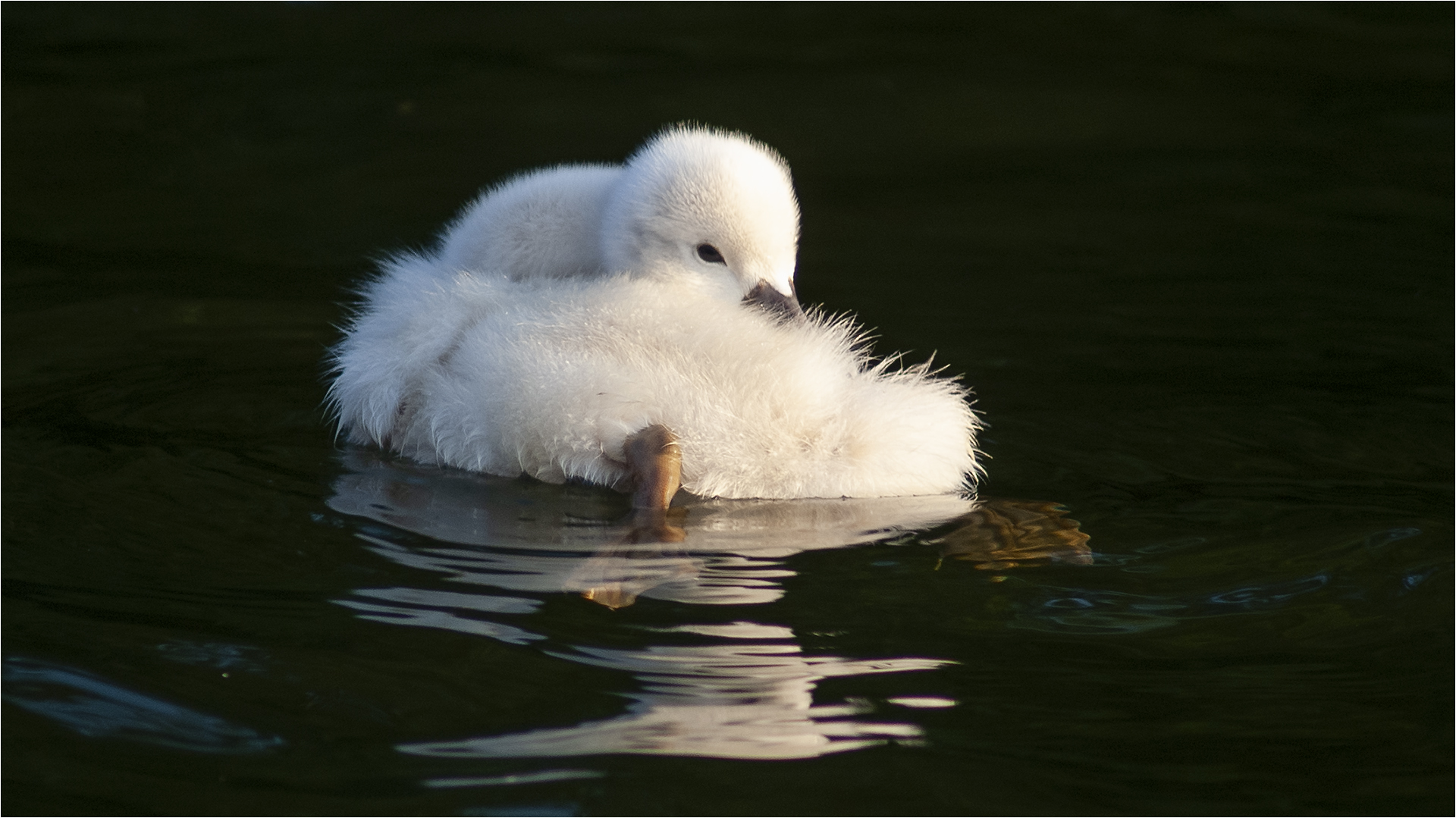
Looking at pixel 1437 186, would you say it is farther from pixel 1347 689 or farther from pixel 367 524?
pixel 367 524

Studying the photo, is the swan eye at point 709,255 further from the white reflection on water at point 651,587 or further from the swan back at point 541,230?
the white reflection on water at point 651,587

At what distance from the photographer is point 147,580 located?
3.87 metres

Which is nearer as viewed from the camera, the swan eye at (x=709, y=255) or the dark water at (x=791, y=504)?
the dark water at (x=791, y=504)

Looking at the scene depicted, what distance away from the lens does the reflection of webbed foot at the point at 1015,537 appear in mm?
4086

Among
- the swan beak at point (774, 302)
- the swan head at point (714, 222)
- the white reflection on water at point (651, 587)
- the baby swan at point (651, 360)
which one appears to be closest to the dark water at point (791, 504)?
the white reflection on water at point (651, 587)

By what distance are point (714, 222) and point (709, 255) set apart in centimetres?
13

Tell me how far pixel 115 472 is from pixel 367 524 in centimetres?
82

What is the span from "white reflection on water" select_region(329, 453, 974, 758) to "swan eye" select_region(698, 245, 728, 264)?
677 millimetres

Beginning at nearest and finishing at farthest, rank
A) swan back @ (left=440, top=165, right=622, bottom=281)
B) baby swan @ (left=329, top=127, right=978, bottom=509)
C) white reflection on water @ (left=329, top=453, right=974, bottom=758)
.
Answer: white reflection on water @ (left=329, top=453, right=974, bottom=758) < baby swan @ (left=329, top=127, right=978, bottom=509) < swan back @ (left=440, top=165, right=622, bottom=281)

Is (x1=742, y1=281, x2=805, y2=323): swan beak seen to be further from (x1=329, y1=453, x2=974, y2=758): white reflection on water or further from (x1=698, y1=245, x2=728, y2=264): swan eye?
(x1=329, y1=453, x2=974, y2=758): white reflection on water

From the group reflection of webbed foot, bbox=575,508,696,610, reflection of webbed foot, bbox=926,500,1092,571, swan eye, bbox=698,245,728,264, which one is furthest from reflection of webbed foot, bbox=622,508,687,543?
swan eye, bbox=698,245,728,264

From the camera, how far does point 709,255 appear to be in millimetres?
4656

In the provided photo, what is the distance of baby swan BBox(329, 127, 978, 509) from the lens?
423 cm

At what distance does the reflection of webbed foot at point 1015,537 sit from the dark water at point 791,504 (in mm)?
52
